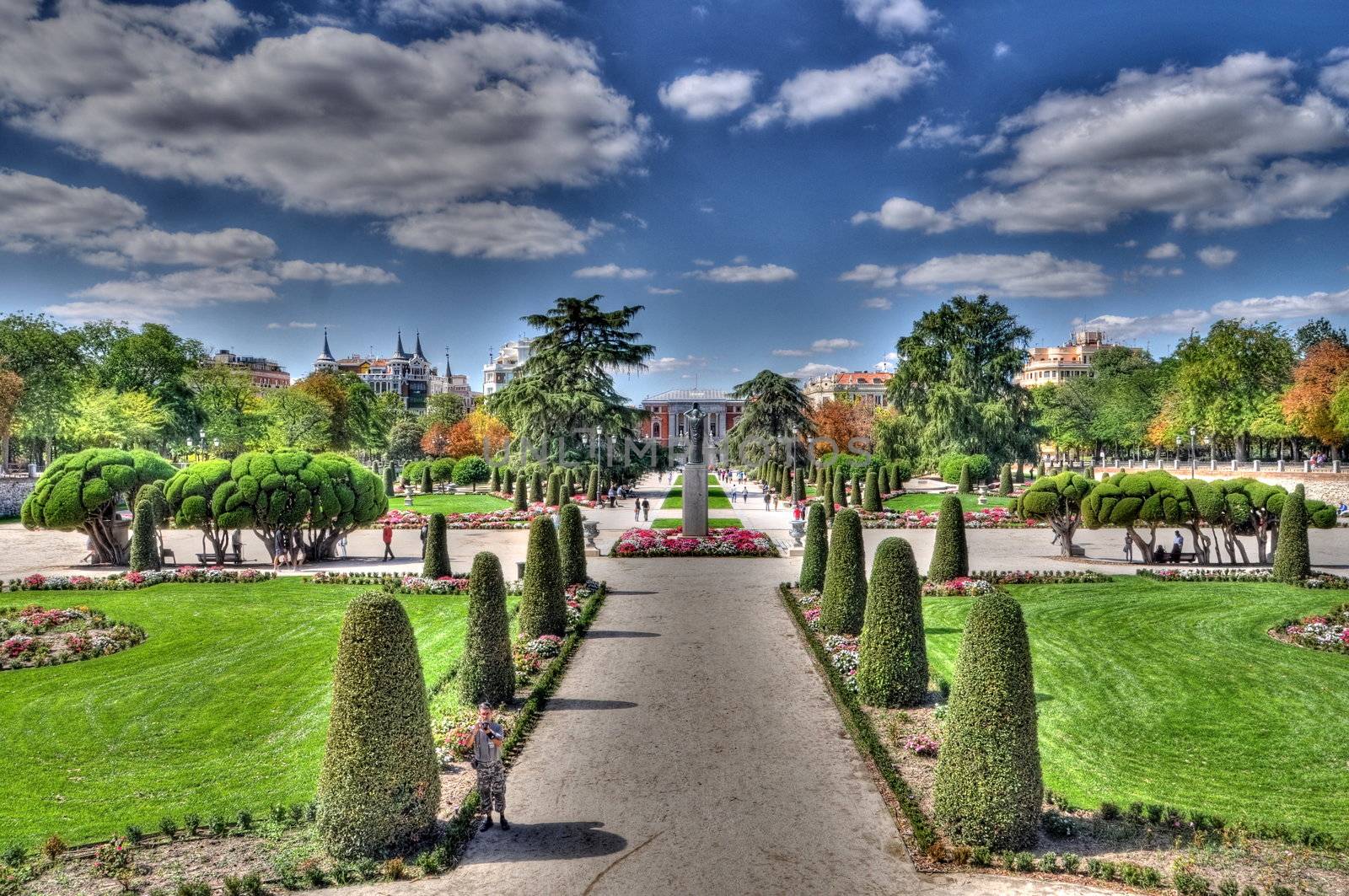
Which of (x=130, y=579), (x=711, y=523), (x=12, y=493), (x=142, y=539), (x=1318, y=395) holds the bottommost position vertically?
(x=711, y=523)

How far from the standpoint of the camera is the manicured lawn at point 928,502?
40.3m

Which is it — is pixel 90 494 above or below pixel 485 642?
above

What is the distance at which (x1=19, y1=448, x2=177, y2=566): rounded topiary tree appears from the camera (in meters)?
21.4

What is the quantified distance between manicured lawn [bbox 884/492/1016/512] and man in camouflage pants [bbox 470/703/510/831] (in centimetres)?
3384

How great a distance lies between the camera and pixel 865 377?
14262 cm

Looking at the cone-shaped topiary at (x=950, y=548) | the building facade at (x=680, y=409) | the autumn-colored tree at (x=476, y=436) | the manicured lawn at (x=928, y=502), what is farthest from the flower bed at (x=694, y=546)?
the building facade at (x=680, y=409)

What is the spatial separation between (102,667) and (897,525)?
26666mm

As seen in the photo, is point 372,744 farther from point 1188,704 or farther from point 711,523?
point 711,523

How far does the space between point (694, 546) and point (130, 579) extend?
559 inches

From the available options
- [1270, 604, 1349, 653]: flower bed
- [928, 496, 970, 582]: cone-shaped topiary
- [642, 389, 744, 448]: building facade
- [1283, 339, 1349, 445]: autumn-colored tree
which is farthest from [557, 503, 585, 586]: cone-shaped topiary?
[642, 389, 744, 448]: building facade

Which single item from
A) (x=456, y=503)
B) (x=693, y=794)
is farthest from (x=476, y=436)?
(x=693, y=794)

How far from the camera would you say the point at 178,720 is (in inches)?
420

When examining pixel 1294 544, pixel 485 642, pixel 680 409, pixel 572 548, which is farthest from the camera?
pixel 680 409

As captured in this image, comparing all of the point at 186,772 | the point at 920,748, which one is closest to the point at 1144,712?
the point at 920,748
